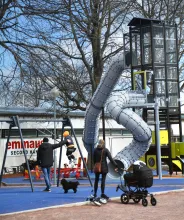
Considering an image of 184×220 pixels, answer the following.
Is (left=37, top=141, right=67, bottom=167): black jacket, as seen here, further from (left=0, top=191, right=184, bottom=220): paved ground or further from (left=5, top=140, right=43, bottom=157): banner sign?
(left=5, top=140, right=43, bottom=157): banner sign

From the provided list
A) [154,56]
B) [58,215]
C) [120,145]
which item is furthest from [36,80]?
[120,145]

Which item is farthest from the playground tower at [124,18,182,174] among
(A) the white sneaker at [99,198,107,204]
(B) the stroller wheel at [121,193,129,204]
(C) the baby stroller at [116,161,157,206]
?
(A) the white sneaker at [99,198,107,204]

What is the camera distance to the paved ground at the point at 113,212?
12.0 metres

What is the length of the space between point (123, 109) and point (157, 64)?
4113mm

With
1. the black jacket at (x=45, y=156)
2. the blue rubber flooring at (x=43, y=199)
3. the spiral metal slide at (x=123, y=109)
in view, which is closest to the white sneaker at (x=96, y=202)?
the blue rubber flooring at (x=43, y=199)

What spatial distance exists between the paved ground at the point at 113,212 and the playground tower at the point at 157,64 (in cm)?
1097

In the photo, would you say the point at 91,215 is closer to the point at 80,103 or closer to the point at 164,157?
the point at 164,157

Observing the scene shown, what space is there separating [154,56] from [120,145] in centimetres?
1356

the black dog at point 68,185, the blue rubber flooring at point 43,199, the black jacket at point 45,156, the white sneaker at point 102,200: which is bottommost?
the blue rubber flooring at point 43,199

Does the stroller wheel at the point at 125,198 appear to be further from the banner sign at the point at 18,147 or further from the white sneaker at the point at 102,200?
the banner sign at the point at 18,147

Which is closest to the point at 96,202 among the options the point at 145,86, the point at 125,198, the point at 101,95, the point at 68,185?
the point at 125,198

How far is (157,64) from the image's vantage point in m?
24.9

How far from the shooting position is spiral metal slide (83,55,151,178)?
21.8 meters

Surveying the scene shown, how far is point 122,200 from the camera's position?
562 inches
